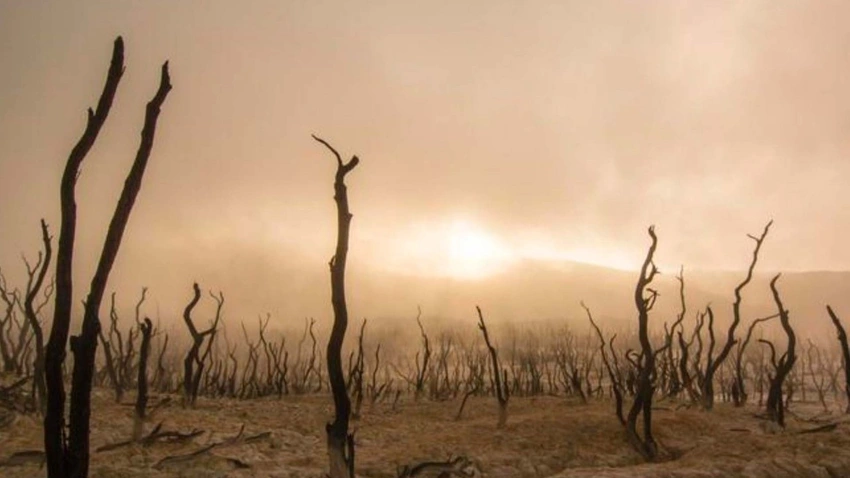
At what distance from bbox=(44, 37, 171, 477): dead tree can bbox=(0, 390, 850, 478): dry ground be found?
133 inches

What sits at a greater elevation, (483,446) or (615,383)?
(615,383)

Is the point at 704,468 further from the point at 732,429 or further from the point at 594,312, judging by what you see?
the point at 594,312

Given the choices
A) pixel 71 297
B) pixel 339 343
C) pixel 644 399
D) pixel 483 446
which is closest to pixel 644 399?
pixel 644 399

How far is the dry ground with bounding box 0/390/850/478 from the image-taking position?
25.2ft

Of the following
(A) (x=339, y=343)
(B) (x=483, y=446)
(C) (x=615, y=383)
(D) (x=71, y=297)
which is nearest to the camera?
(D) (x=71, y=297)

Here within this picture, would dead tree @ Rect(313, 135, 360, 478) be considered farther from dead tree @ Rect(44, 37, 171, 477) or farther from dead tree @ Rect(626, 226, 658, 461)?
dead tree @ Rect(626, 226, 658, 461)

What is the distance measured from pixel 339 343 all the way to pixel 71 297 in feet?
9.63

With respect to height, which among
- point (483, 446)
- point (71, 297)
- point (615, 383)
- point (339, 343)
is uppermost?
point (71, 297)

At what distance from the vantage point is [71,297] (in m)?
4.55

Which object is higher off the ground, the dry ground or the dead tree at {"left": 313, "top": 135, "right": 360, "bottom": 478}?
the dead tree at {"left": 313, "top": 135, "right": 360, "bottom": 478}

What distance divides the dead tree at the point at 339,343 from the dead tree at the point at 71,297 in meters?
2.35

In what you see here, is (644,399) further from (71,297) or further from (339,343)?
(71,297)

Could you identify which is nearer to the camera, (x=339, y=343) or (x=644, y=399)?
(x=339, y=343)

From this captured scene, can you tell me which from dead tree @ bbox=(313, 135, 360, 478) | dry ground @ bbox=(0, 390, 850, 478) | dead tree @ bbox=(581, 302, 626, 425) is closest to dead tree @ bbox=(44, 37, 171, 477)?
dead tree @ bbox=(313, 135, 360, 478)
